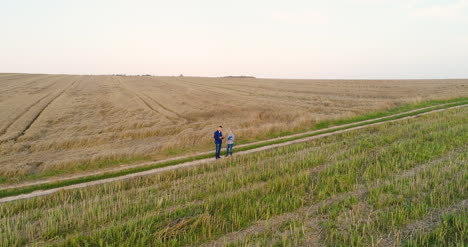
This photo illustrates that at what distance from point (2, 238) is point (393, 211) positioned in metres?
8.66

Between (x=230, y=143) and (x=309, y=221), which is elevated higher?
(x=230, y=143)

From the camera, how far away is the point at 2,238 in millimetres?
5379

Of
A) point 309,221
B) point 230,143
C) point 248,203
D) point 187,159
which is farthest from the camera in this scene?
point 230,143

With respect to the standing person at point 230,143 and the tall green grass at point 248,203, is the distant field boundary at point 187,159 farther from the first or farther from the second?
the tall green grass at point 248,203

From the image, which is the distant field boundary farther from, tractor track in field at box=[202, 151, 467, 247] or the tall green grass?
tractor track in field at box=[202, 151, 467, 247]

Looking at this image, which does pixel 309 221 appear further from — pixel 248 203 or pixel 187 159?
pixel 187 159

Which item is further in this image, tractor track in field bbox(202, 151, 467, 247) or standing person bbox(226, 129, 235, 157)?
standing person bbox(226, 129, 235, 157)

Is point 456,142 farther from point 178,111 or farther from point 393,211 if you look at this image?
point 178,111

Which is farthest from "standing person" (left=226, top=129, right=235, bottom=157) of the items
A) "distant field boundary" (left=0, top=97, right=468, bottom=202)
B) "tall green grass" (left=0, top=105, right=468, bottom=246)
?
"tall green grass" (left=0, top=105, right=468, bottom=246)

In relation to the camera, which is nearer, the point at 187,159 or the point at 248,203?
the point at 248,203

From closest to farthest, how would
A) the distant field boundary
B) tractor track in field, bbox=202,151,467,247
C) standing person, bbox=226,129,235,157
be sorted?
tractor track in field, bbox=202,151,467,247 → the distant field boundary → standing person, bbox=226,129,235,157

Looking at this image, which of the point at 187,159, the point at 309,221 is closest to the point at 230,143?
the point at 187,159

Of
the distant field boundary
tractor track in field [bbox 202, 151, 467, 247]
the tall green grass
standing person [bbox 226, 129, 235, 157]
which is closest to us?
tractor track in field [bbox 202, 151, 467, 247]

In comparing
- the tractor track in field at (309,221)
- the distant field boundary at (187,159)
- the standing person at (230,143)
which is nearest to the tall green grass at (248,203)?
the tractor track in field at (309,221)
